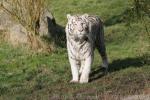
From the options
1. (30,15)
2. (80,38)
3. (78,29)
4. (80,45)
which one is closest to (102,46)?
(80,45)

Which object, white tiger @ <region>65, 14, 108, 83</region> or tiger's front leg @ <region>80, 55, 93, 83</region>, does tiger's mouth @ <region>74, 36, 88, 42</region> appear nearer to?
white tiger @ <region>65, 14, 108, 83</region>

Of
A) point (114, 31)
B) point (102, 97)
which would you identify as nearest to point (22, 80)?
point (102, 97)

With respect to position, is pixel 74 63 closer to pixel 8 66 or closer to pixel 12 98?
pixel 12 98

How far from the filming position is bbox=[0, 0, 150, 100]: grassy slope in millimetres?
9570

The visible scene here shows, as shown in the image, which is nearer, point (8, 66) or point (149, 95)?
point (149, 95)

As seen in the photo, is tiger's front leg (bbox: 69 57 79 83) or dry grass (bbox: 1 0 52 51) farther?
dry grass (bbox: 1 0 52 51)

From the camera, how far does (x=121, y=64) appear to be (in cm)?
1228

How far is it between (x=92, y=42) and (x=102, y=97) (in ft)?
7.37

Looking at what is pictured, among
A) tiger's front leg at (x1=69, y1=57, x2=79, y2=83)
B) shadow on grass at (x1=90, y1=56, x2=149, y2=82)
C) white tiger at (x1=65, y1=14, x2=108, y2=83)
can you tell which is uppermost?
white tiger at (x1=65, y1=14, x2=108, y2=83)

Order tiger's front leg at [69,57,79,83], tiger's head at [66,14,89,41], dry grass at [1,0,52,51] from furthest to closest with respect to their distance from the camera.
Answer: dry grass at [1,0,52,51]
tiger's front leg at [69,57,79,83]
tiger's head at [66,14,89,41]

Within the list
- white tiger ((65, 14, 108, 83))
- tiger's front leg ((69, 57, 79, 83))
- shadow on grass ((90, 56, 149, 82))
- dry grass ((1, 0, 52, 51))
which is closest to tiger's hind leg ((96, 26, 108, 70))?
shadow on grass ((90, 56, 149, 82))

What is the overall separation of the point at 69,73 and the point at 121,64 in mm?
1327

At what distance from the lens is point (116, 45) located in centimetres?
1545

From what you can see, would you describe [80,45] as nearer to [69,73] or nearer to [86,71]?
[86,71]
